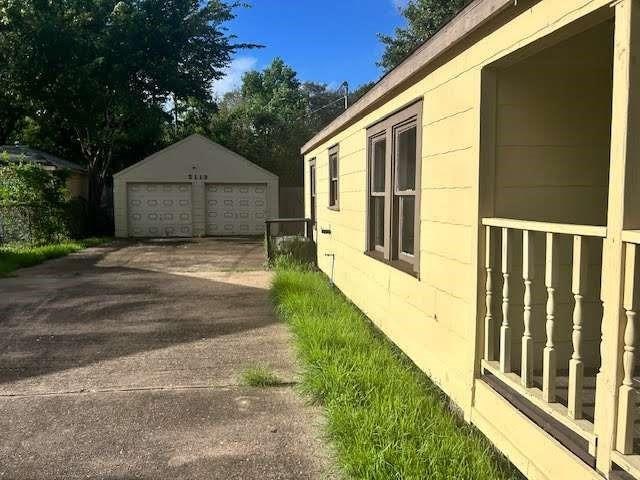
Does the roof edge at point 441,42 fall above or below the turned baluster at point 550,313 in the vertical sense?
above

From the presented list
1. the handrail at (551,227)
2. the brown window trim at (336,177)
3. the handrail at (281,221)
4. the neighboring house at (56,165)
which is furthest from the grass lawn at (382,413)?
the neighboring house at (56,165)

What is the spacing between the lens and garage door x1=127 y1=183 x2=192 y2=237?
1989 cm

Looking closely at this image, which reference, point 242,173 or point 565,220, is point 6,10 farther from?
point 565,220

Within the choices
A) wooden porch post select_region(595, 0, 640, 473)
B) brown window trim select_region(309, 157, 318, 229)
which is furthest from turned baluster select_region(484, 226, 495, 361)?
brown window trim select_region(309, 157, 318, 229)

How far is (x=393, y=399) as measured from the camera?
3.64 meters

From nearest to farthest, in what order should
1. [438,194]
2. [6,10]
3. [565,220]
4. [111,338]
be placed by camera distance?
[565,220]
[438,194]
[111,338]
[6,10]

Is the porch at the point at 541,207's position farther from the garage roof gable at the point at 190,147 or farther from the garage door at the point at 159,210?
the garage door at the point at 159,210

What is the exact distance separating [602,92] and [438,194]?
1233 mm

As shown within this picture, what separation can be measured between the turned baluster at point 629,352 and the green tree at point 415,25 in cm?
2198

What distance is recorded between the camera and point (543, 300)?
3.59 m

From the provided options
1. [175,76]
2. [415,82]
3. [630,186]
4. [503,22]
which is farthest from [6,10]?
[630,186]

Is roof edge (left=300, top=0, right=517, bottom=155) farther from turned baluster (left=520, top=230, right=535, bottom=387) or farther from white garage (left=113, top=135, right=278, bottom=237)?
white garage (left=113, top=135, right=278, bottom=237)

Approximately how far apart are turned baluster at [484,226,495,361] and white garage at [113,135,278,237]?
17.2 m

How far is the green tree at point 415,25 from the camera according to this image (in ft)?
79.4
